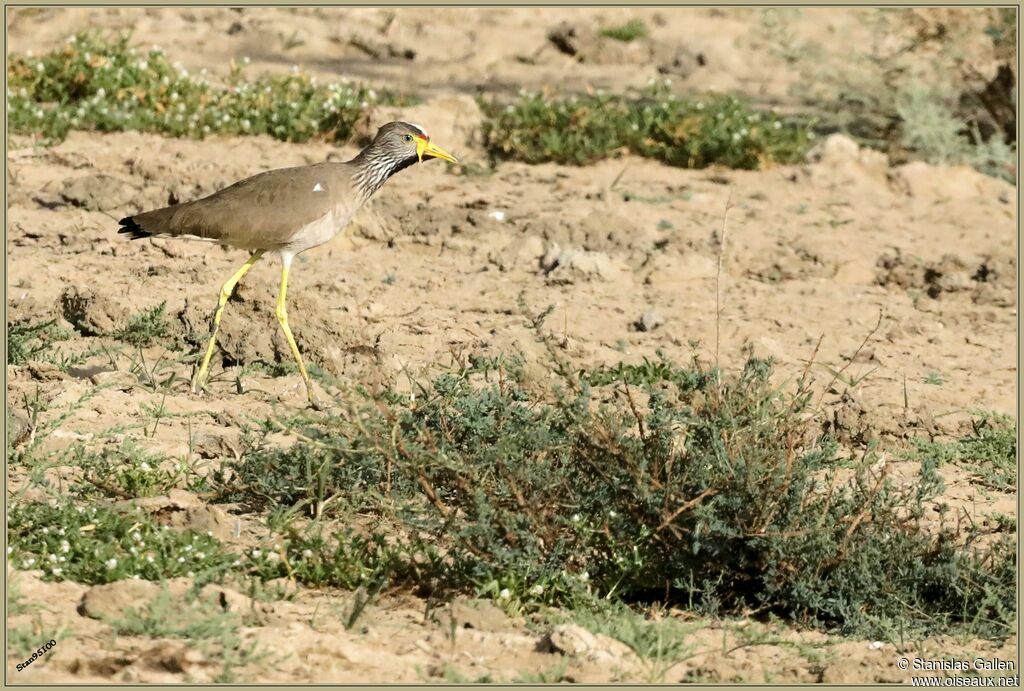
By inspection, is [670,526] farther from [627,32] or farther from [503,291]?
[627,32]

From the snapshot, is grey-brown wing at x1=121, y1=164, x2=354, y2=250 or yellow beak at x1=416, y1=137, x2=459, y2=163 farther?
yellow beak at x1=416, y1=137, x2=459, y2=163

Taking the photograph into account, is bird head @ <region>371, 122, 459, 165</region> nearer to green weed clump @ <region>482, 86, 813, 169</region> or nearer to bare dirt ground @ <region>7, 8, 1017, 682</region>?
bare dirt ground @ <region>7, 8, 1017, 682</region>

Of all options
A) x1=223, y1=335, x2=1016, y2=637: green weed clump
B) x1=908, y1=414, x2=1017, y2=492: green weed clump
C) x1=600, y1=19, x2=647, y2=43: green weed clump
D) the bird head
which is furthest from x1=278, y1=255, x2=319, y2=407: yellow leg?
x1=600, y1=19, x2=647, y2=43: green weed clump

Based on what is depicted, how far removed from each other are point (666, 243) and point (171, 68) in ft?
13.1

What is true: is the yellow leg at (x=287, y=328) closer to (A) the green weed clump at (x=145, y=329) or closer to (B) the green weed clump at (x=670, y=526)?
(A) the green weed clump at (x=145, y=329)

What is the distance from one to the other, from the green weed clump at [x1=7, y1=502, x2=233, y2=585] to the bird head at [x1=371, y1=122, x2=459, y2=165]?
3307mm

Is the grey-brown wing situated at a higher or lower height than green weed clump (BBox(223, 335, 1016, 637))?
higher

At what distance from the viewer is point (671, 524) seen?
5367 millimetres

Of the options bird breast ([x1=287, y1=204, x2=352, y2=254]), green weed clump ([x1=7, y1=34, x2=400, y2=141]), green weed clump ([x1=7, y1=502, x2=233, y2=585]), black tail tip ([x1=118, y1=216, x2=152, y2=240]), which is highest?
green weed clump ([x1=7, y1=34, x2=400, y2=141])

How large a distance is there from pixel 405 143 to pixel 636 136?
287 cm

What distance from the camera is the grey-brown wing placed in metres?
7.67

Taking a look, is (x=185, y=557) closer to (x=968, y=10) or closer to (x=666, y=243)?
(x=666, y=243)

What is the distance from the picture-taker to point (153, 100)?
1066 centimetres

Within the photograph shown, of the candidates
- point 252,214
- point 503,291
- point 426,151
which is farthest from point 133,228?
point 503,291
